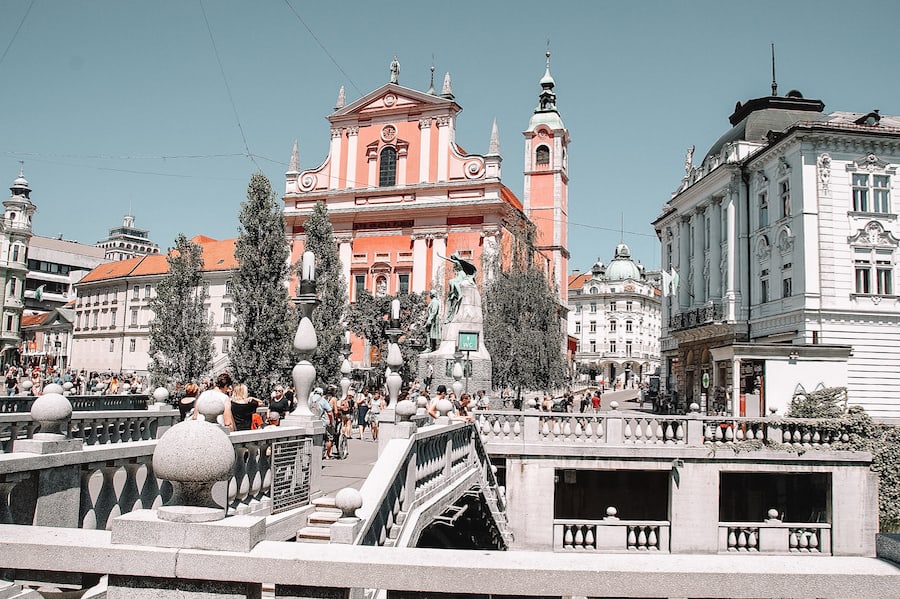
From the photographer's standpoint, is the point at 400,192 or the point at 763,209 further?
the point at 400,192

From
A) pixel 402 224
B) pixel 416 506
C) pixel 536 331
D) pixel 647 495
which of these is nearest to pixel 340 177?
pixel 402 224

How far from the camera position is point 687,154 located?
159 ft

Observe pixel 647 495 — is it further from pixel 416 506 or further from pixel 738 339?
pixel 738 339

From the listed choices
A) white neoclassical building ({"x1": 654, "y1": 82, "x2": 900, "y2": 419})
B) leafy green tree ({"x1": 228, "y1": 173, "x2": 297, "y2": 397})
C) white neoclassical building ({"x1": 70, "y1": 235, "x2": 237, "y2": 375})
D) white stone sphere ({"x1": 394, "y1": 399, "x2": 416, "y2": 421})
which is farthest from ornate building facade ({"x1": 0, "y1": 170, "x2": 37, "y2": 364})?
white stone sphere ({"x1": 394, "y1": 399, "x2": 416, "y2": 421})

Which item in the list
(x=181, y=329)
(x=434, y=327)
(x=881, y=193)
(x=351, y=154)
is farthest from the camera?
(x=351, y=154)

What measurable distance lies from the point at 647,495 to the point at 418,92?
37.8m

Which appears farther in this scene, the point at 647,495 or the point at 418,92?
the point at 418,92

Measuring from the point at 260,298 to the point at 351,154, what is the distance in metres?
25.1

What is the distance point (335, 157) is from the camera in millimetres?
54656

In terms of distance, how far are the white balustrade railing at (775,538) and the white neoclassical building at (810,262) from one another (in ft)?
18.1

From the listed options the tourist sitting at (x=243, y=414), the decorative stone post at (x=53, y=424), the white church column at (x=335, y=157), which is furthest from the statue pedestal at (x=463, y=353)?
the white church column at (x=335, y=157)

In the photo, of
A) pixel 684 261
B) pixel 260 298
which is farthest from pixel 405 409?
pixel 684 261

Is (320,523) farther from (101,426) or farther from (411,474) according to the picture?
(101,426)

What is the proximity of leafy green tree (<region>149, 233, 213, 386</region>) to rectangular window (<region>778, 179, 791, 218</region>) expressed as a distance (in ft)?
90.6
